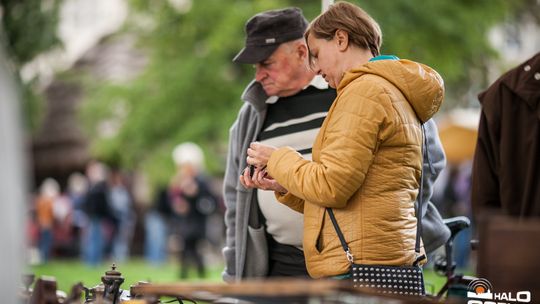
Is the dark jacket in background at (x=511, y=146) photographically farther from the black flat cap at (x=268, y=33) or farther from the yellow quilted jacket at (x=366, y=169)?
the yellow quilted jacket at (x=366, y=169)

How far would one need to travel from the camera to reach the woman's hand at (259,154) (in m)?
4.14

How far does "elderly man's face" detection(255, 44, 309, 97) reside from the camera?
17.9 feet

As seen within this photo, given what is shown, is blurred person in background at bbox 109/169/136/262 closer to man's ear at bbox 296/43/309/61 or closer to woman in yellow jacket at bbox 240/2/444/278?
man's ear at bbox 296/43/309/61

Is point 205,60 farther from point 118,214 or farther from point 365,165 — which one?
point 365,165

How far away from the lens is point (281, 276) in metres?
5.46

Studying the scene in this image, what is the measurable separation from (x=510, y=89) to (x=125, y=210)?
59.5ft

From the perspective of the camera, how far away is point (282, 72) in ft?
18.0

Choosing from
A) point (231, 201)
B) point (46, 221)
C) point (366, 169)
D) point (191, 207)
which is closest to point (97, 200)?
point (46, 221)

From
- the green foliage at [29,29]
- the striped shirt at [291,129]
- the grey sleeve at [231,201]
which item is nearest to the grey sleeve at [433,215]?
the striped shirt at [291,129]

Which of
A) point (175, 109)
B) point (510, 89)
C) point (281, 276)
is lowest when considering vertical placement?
point (281, 276)

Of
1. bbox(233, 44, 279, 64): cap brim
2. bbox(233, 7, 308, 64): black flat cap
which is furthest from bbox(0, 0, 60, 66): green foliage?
bbox(233, 44, 279, 64): cap brim

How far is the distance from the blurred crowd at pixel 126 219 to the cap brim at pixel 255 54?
11.7 metres

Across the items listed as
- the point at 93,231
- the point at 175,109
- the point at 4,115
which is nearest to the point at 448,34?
the point at 175,109

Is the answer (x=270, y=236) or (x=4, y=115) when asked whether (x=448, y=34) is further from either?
(x=4, y=115)
